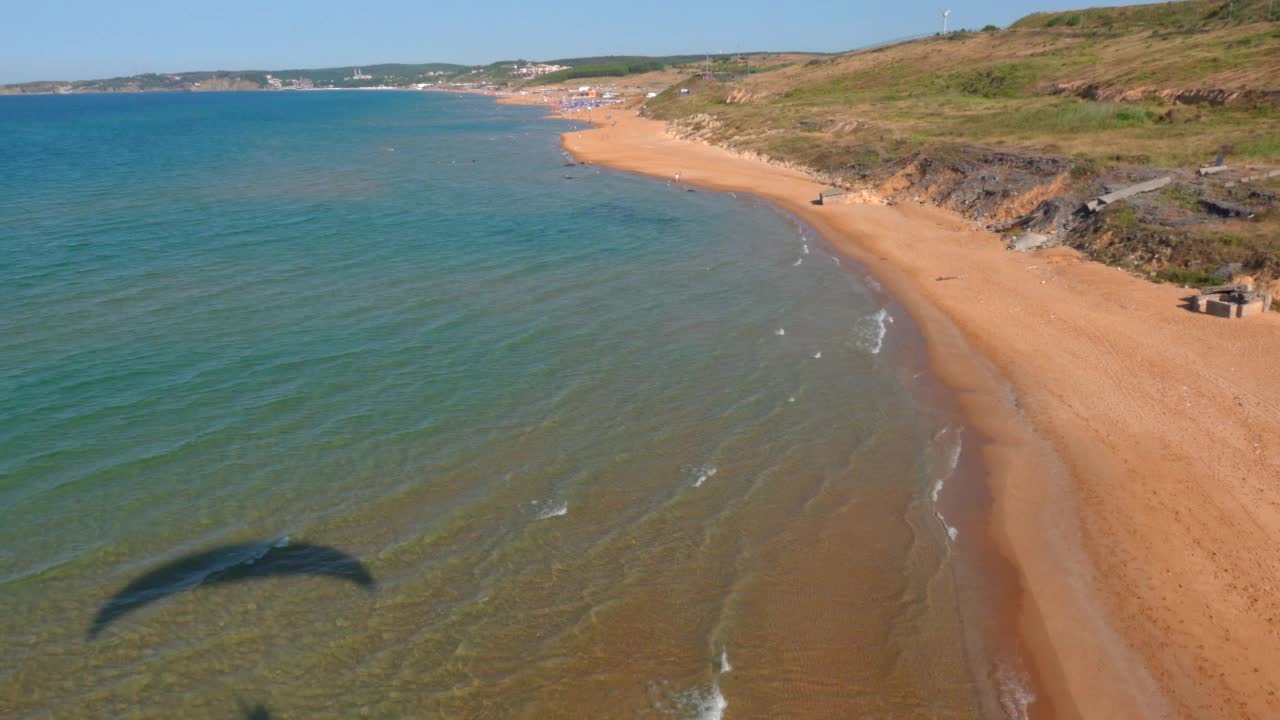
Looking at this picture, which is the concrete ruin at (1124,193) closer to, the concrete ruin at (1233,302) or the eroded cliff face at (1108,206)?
the eroded cliff face at (1108,206)

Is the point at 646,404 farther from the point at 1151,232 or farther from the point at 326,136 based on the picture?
the point at 326,136

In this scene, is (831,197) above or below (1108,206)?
below

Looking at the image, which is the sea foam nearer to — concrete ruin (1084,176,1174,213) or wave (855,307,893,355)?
wave (855,307,893,355)

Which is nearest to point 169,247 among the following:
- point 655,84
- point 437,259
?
point 437,259

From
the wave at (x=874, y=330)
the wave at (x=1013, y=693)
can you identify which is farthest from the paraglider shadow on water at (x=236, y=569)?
the wave at (x=874, y=330)

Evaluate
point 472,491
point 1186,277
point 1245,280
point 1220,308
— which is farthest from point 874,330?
point 472,491

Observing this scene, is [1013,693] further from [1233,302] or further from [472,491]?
[1233,302]
